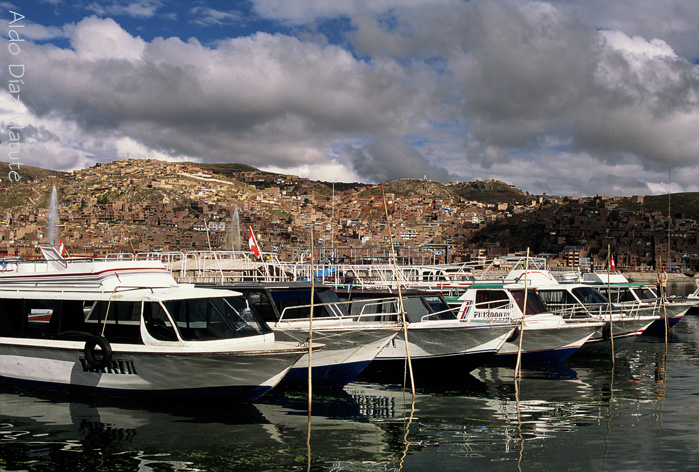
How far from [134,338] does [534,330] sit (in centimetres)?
1310

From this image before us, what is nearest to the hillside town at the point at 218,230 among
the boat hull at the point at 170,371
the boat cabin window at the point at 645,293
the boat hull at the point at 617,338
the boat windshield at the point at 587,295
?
the boat cabin window at the point at 645,293

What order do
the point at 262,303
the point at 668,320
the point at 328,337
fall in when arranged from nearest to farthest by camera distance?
1. the point at 328,337
2. the point at 262,303
3. the point at 668,320

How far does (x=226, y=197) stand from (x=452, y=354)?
183123 mm

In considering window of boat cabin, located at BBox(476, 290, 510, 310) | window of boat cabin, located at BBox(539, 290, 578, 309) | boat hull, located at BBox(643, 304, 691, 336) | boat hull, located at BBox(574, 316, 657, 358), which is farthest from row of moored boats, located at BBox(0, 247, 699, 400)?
boat hull, located at BBox(643, 304, 691, 336)

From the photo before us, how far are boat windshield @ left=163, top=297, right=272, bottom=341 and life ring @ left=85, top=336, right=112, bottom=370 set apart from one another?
1.52 metres

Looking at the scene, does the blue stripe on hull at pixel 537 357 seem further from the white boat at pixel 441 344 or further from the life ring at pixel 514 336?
the white boat at pixel 441 344

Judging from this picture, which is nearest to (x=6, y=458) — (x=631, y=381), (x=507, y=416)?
(x=507, y=416)

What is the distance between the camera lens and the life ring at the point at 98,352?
552 inches

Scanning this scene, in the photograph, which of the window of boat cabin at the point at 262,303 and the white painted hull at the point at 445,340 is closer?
the window of boat cabin at the point at 262,303

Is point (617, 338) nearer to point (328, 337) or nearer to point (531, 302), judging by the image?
point (531, 302)

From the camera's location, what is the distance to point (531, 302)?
75.6 ft

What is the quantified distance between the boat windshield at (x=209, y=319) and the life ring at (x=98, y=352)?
4.99 feet

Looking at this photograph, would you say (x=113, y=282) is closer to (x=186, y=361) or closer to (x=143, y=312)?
(x=143, y=312)

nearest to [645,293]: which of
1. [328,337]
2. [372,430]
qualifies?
[328,337]
